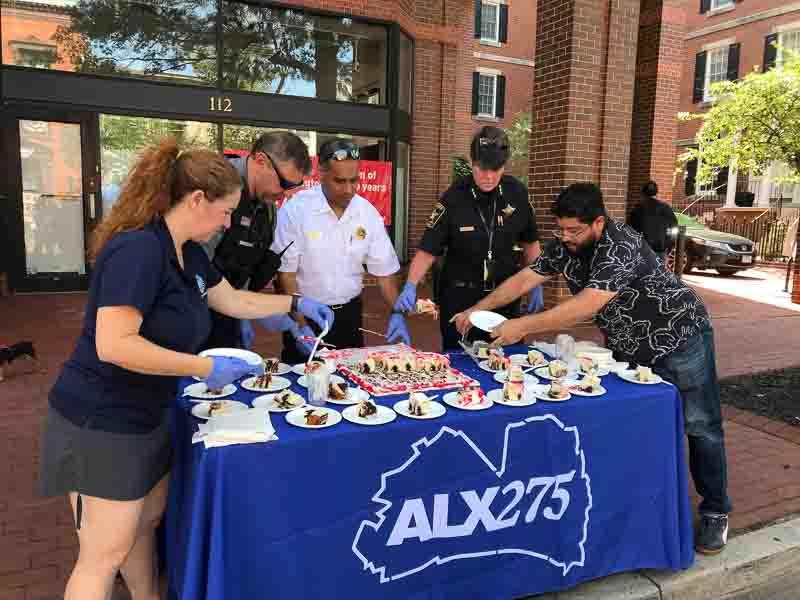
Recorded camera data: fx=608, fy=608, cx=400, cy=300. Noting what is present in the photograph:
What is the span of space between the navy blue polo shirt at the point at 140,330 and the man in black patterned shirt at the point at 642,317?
150 centimetres

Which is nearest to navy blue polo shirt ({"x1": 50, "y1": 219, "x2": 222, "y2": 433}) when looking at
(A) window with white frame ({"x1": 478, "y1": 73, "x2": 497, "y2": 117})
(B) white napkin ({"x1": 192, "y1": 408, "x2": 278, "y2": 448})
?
(B) white napkin ({"x1": 192, "y1": 408, "x2": 278, "y2": 448})

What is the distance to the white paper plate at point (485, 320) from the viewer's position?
2.85 metres

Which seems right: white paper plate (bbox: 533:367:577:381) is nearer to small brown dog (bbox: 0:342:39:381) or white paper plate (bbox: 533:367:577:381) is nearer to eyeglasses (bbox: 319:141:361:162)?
eyeglasses (bbox: 319:141:361:162)

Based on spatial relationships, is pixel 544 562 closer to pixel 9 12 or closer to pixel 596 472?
pixel 596 472

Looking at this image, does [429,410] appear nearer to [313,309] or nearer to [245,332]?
[313,309]

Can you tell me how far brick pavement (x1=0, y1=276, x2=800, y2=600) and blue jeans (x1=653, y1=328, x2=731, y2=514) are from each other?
460 millimetres

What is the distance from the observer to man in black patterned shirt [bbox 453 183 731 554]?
8.19 ft

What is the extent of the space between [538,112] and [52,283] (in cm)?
693

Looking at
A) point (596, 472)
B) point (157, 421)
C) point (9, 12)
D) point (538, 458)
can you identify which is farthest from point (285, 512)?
point (9, 12)

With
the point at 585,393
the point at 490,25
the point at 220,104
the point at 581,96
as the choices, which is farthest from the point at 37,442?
the point at 490,25

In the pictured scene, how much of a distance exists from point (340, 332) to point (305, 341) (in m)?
0.33

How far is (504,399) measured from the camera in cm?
226

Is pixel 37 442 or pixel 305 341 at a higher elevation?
pixel 305 341

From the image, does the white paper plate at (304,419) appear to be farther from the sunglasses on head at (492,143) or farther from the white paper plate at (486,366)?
the sunglasses on head at (492,143)
